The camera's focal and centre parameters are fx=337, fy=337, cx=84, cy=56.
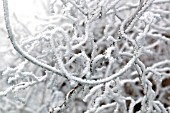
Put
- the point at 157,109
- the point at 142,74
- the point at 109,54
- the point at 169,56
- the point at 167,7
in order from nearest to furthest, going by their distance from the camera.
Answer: the point at 109,54 → the point at 142,74 → the point at 157,109 → the point at 169,56 → the point at 167,7

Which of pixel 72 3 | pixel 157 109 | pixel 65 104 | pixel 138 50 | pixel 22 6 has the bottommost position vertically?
pixel 157 109

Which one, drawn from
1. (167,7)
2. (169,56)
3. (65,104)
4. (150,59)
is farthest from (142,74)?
(150,59)

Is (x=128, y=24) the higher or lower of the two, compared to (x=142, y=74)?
higher

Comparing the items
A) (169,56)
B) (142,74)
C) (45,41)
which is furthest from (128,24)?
(169,56)

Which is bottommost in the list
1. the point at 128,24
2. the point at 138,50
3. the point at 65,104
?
the point at 65,104

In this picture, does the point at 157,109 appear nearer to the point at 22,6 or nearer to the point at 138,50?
the point at 138,50

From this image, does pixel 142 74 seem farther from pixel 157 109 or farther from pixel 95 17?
pixel 95 17

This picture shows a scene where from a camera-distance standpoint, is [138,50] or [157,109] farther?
[157,109]

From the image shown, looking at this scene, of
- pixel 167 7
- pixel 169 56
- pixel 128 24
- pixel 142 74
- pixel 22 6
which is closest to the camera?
pixel 128 24

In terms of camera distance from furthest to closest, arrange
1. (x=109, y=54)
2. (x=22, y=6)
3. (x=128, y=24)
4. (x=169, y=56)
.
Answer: (x=22, y=6), (x=169, y=56), (x=128, y=24), (x=109, y=54)
